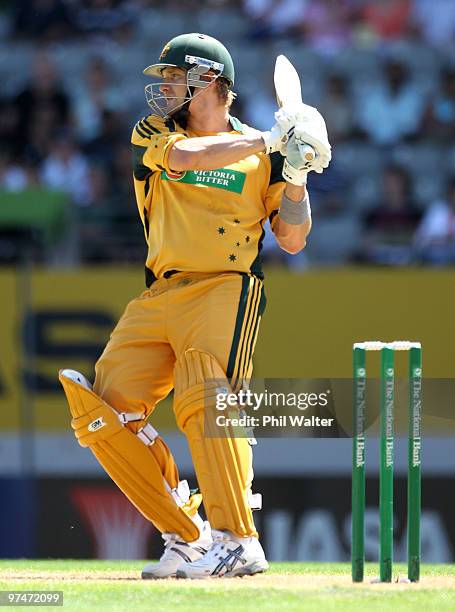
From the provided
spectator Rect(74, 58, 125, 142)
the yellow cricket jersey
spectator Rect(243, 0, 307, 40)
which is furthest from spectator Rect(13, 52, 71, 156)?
the yellow cricket jersey

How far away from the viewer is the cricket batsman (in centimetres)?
448

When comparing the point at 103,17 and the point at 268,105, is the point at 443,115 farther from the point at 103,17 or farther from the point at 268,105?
the point at 103,17

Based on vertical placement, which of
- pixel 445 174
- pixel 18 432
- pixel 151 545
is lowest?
pixel 151 545

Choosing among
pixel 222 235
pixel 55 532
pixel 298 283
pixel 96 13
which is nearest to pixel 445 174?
pixel 298 283

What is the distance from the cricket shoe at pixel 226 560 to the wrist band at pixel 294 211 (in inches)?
42.6

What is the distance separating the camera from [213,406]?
4.47 meters

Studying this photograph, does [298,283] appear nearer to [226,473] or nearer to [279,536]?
[279,536]

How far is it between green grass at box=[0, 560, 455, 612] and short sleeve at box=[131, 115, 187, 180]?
137 centimetres

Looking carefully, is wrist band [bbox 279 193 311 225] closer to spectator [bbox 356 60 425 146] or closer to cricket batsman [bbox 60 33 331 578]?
cricket batsman [bbox 60 33 331 578]

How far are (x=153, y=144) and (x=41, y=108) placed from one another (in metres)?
6.69

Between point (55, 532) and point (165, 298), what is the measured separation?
4407 mm

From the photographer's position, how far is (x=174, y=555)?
4.64 metres

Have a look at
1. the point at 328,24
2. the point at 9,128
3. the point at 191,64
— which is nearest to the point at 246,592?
the point at 191,64

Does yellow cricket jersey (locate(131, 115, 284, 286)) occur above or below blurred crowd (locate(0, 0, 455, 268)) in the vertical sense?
below
